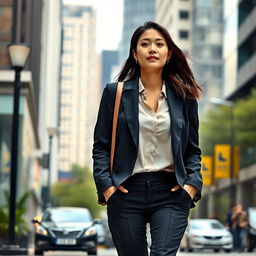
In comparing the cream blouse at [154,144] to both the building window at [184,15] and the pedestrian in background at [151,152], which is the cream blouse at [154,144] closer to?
the pedestrian in background at [151,152]

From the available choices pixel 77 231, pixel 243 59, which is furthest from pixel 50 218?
pixel 243 59

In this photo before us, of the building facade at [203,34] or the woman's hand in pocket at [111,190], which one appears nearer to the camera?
the woman's hand in pocket at [111,190]

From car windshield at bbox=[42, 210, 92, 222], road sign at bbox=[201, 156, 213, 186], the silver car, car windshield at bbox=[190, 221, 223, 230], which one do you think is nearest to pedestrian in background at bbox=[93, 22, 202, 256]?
car windshield at bbox=[42, 210, 92, 222]

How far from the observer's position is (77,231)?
23.7 m

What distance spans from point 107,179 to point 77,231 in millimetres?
18821

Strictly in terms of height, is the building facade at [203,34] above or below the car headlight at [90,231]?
above

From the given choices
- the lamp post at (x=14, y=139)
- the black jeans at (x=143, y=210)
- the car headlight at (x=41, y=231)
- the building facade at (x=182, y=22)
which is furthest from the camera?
the building facade at (x=182, y=22)

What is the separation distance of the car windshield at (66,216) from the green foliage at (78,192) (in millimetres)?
109551

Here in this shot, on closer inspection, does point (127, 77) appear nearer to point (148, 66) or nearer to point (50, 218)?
point (148, 66)

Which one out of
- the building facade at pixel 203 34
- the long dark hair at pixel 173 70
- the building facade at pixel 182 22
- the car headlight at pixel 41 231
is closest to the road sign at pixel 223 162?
the car headlight at pixel 41 231

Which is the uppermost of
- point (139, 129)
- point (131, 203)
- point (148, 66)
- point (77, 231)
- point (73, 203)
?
point (148, 66)

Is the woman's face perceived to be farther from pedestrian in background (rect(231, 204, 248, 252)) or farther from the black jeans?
pedestrian in background (rect(231, 204, 248, 252))

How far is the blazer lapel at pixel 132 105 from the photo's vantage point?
5.07m

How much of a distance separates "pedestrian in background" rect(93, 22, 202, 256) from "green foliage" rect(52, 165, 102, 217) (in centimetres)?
12964
